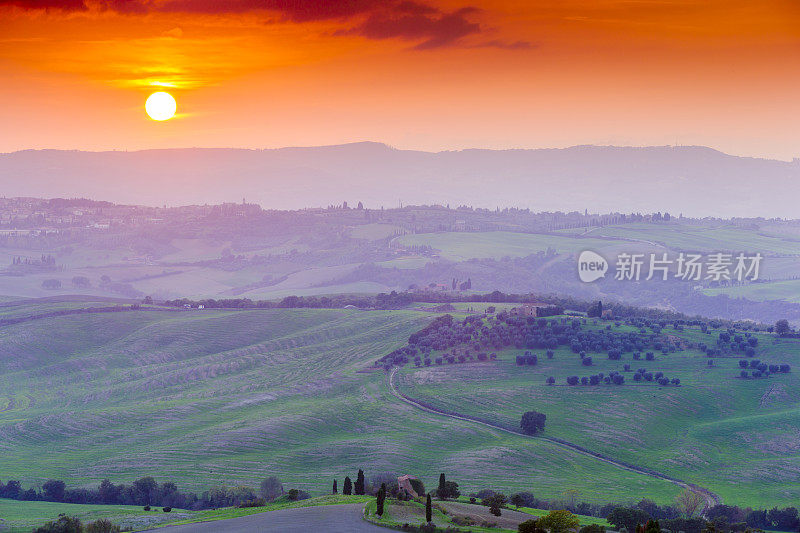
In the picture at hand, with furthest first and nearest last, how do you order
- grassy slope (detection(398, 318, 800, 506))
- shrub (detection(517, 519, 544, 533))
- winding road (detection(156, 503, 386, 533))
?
grassy slope (detection(398, 318, 800, 506)) < winding road (detection(156, 503, 386, 533)) < shrub (detection(517, 519, 544, 533))

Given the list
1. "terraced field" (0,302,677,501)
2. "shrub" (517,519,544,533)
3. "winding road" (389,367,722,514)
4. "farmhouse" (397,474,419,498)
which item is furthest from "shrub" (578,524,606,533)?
"winding road" (389,367,722,514)

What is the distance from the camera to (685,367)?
6703 inches

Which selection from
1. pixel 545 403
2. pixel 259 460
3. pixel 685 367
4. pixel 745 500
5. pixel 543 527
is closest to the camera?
pixel 543 527

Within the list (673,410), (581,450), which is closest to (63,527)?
(581,450)

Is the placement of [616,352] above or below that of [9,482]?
above

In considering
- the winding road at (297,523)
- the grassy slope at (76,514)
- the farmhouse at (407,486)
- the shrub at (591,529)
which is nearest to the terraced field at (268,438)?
the grassy slope at (76,514)

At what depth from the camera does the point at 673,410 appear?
153 m

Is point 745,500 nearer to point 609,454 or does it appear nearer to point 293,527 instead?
point 609,454

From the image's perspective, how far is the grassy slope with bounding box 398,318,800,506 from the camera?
5143 inches

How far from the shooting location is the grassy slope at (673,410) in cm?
13062

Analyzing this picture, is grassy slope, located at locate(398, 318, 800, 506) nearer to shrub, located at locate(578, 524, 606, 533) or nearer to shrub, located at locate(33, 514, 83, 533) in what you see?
shrub, located at locate(578, 524, 606, 533)

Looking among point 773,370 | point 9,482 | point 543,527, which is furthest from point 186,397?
point 543,527

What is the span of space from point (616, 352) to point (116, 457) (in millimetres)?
83231

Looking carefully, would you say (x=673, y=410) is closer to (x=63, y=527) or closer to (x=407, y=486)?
(x=407, y=486)
